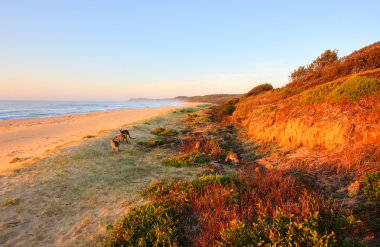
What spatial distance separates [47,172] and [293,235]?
9066 mm

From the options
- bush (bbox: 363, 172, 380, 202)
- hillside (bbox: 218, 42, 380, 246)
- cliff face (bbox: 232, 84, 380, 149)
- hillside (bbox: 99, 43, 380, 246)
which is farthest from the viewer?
cliff face (bbox: 232, 84, 380, 149)

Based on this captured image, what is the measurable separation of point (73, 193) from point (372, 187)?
8333mm

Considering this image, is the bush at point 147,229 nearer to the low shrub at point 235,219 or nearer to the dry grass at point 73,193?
the low shrub at point 235,219

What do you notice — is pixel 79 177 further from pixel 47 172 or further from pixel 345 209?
pixel 345 209

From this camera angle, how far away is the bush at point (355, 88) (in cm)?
923

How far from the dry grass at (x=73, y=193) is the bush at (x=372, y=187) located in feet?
17.0

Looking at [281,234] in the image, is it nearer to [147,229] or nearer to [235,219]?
A: [235,219]

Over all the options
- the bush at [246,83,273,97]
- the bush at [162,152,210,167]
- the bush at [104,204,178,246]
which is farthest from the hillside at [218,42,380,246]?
the bush at [246,83,273,97]

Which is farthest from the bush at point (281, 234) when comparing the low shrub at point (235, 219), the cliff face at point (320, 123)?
the cliff face at point (320, 123)

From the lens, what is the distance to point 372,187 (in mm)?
5258

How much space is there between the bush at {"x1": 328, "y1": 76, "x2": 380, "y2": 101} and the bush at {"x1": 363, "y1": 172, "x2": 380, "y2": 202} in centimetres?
507

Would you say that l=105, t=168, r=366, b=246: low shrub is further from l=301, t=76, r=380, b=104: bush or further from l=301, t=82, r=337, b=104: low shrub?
l=301, t=82, r=337, b=104: low shrub

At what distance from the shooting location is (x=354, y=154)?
7098 millimetres

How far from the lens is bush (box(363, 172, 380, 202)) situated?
4.89 m
